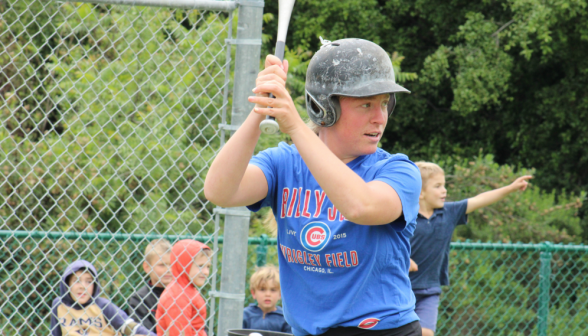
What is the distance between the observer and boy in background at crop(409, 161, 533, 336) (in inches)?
181

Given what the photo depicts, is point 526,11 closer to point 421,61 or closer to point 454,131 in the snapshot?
point 421,61

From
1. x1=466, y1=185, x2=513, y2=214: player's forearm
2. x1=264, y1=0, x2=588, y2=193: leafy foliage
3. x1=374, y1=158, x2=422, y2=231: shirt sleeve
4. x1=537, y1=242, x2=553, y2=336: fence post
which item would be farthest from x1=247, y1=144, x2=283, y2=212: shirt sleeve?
x1=264, y1=0, x2=588, y2=193: leafy foliage

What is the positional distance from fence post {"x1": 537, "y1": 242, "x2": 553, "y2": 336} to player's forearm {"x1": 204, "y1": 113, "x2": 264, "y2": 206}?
426cm

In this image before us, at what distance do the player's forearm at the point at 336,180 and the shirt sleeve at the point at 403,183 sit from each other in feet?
0.50

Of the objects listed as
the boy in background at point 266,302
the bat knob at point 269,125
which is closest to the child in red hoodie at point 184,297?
the boy in background at point 266,302

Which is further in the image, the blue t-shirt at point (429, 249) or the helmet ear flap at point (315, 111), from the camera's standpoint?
the blue t-shirt at point (429, 249)

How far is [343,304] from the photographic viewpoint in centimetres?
189

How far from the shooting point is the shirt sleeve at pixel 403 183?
5.99ft

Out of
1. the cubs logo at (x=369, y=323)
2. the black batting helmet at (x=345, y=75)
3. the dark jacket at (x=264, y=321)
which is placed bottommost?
the dark jacket at (x=264, y=321)

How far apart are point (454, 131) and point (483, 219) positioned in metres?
8.15

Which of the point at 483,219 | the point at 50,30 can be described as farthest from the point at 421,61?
the point at 50,30

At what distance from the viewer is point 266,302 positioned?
14.6 feet

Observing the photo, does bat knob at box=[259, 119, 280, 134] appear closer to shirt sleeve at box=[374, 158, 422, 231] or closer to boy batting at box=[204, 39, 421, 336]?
boy batting at box=[204, 39, 421, 336]

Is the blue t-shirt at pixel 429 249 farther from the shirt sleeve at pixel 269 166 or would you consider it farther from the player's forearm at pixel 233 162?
the player's forearm at pixel 233 162
